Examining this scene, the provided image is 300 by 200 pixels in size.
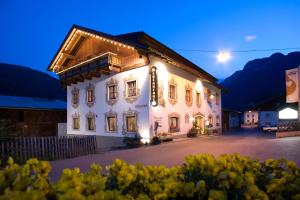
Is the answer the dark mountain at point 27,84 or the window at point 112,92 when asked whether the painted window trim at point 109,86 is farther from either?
the dark mountain at point 27,84

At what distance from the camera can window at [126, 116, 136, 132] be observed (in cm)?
2009

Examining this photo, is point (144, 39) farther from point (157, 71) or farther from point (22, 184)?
point (22, 184)

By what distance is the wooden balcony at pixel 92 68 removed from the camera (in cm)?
2009

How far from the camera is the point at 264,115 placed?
4862 centimetres

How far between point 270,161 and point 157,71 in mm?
17063

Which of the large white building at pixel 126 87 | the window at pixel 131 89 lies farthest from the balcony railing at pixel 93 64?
the window at pixel 131 89

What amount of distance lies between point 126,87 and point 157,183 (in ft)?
60.6

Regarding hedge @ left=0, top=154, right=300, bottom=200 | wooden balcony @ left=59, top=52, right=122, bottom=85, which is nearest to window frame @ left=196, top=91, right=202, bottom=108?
wooden balcony @ left=59, top=52, right=122, bottom=85

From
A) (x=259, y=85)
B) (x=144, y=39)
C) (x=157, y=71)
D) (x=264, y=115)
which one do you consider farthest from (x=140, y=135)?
(x=259, y=85)

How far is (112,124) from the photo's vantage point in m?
22.0

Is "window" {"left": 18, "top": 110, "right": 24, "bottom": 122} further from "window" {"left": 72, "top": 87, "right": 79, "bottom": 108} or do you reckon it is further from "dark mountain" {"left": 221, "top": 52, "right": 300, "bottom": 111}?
"dark mountain" {"left": 221, "top": 52, "right": 300, "bottom": 111}

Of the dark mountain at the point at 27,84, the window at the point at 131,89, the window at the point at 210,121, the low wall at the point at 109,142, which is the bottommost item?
the low wall at the point at 109,142

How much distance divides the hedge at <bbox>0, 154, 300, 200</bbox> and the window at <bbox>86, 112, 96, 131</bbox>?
21676mm

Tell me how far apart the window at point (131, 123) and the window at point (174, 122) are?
3.25m
